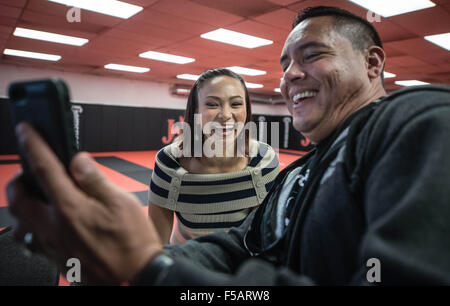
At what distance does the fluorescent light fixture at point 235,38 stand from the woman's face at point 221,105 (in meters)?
3.53

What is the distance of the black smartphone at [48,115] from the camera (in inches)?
20.7

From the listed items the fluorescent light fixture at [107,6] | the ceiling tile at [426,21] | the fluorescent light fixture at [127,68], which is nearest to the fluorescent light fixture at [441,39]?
the ceiling tile at [426,21]

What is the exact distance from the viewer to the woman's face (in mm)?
1796

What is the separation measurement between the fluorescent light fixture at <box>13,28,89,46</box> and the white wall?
3.57 metres

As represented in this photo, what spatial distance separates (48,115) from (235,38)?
535 cm

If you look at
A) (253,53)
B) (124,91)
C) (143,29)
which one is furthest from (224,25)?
(124,91)

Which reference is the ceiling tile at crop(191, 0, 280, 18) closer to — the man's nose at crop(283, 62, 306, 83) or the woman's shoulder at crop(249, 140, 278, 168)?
the woman's shoulder at crop(249, 140, 278, 168)

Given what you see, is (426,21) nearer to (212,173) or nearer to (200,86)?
Answer: (200,86)

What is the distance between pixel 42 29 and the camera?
504 cm

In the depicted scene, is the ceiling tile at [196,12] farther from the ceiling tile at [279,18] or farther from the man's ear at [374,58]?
the man's ear at [374,58]

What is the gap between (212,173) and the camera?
69.7 inches

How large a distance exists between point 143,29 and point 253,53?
8.46ft

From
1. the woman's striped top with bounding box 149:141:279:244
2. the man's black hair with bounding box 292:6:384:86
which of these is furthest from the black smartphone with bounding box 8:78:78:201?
the woman's striped top with bounding box 149:141:279:244

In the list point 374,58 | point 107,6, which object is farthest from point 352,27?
point 107,6
